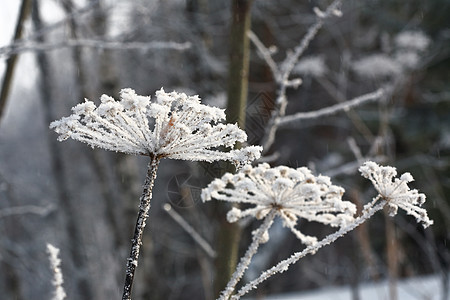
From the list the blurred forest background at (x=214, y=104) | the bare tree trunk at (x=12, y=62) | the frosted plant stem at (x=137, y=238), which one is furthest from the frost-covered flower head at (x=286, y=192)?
the bare tree trunk at (x=12, y=62)

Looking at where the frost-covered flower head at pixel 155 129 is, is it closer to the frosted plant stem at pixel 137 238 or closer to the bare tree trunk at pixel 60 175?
the frosted plant stem at pixel 137 238

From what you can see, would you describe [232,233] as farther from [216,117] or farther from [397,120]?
[397,120]

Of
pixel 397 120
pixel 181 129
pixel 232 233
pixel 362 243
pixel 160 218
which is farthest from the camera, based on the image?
pixel 160 218

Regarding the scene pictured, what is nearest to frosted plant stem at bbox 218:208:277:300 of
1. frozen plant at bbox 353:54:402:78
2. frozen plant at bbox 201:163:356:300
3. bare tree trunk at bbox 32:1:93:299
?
frozen plant at bbox 201:163:356:300

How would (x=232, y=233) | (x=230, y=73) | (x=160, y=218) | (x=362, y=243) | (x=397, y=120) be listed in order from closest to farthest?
(x=232, y=233), (x=230, y=73), (x=362, y=243), (x=397, y=120), (x=160, y=218)

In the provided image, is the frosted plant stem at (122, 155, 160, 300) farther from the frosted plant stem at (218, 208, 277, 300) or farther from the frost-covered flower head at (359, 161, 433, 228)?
the frost-covered flower head at (359, 161, 433, 228)

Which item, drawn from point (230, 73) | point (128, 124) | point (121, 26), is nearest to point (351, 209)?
point (128, 124)

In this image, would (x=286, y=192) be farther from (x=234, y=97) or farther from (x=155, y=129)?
(x=234, y=97)
